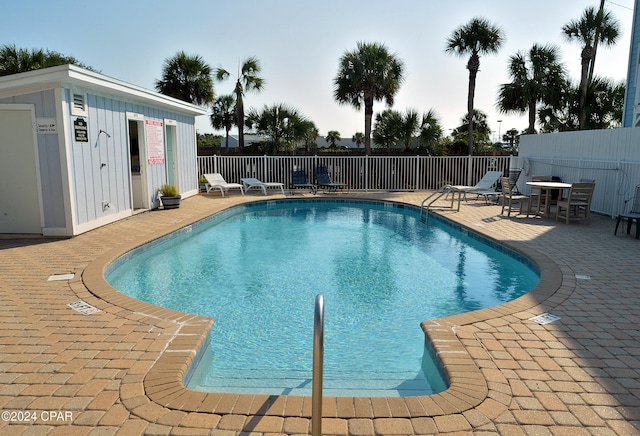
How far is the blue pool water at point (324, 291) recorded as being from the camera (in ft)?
12.6

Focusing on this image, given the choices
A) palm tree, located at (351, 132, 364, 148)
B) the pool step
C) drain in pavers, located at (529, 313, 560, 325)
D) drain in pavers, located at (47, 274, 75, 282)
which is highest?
palm tree, located at (351, 132, 364, 148)

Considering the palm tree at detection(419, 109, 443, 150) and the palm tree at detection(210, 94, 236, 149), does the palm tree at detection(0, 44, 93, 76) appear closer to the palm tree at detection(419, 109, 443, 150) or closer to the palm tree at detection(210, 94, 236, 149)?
the palm tree at detection(419, 109, 443, 150)

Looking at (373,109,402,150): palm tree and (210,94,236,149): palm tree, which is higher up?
(210,94,236,149): palm tree

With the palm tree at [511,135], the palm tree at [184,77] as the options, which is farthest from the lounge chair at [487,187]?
the palm tree at [511,135]

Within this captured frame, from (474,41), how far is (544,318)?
18109mm

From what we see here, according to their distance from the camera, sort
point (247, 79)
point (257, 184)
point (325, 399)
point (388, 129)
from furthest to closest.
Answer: point (388, 129) → point (247, 79) → point (257, 184) → point (325, 399)

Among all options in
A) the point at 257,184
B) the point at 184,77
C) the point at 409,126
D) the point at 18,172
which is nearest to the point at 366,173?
the point at 409,126

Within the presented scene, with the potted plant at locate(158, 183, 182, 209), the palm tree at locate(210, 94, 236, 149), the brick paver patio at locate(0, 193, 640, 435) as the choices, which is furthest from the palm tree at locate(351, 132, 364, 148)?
the brick paver patio at locate(0, 193, 640, 435)

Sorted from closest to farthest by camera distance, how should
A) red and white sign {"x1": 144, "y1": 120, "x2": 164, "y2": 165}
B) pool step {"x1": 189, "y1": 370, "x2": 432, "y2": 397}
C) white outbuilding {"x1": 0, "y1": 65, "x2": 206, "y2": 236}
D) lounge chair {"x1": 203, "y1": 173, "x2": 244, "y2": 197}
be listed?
pool step {"x1": 189, "y1": 370, "x2": 432, "y2": 397}
white outbuilding {"x1": 0, "y1": 65, "x2": 206, "y2": 236}
red and white sign {"x1": 144, "y1": 120, "x2": 164, "y2": 165}
lounge chair {"x1": 203, "y1": 173, "x2": 244, "y2": 197}

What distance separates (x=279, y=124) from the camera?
19.2 m

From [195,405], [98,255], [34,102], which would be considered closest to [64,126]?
[34,102]

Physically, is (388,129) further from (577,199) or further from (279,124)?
(577,199)

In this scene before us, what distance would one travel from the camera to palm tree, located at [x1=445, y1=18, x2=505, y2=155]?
1911 cm

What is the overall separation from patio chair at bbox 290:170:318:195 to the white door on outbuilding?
31.0 ft
